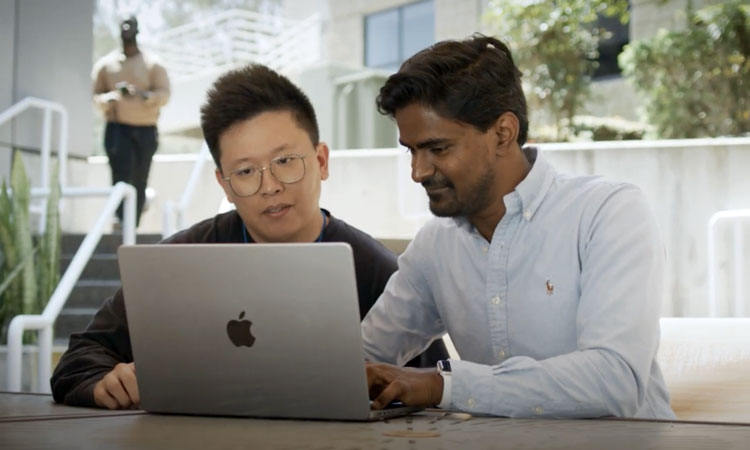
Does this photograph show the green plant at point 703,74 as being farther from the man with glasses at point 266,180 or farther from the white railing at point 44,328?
the man with glasses at point 266,180

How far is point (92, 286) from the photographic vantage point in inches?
221

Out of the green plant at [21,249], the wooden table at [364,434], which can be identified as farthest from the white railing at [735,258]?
the wooden table at [364,434]

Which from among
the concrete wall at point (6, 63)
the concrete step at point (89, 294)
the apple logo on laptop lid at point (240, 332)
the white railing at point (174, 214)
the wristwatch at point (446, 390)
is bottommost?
the concrete step at point (89, 294)

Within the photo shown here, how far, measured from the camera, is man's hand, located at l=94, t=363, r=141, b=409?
5.69 ft

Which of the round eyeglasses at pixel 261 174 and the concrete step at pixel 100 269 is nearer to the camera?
the round eyeglasses at pixel 261 174

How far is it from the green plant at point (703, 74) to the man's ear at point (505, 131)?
7.12 metres

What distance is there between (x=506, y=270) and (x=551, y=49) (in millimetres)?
8162

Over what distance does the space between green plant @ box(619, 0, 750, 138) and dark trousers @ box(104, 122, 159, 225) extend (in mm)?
4857

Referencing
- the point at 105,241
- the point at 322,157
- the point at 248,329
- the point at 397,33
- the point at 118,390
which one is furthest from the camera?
the point at 397,33

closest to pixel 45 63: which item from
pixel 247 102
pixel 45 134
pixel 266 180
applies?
pixel 45 134

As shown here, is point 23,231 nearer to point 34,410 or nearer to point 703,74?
point 34,410

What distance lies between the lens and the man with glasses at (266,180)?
2072 millimetres

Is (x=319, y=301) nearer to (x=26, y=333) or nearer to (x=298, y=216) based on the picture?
(x=298, y=216)

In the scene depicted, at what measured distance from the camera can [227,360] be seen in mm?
1408
